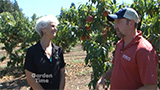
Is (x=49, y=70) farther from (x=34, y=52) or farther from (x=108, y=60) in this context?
(x=108, y=60)

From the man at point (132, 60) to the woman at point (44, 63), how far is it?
0.65m

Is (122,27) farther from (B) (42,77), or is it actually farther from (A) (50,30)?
(B) (42,77)

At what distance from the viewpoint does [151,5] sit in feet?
9.45

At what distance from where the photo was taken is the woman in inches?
90.7

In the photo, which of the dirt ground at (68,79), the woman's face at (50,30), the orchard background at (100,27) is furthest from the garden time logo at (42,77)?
the dirt ground at (68,79)

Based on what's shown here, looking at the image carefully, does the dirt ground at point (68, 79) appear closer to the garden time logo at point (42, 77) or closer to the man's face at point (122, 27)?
the garden time logo at point (42, 77)

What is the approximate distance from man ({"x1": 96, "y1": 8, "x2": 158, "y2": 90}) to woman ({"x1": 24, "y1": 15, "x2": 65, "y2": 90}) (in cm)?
65

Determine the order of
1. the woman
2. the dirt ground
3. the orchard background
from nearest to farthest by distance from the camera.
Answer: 1. the woman
2. the orchard background
3. the dirt ground

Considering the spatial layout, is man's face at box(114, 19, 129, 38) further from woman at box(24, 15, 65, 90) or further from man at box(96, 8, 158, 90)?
woman at box(24, 15, 65, 90)

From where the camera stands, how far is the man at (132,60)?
5.45 feet

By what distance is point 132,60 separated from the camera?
1.74 m

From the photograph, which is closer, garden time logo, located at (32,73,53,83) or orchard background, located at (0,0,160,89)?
garden time logo, located at (32,73,53,83)

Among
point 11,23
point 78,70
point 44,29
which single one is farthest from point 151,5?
point 11,23

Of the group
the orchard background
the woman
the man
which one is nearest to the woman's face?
the woman
